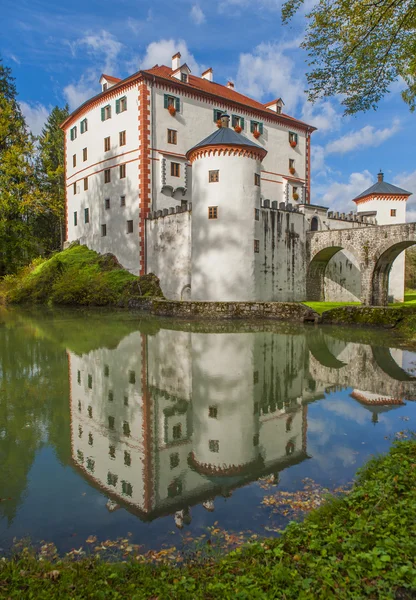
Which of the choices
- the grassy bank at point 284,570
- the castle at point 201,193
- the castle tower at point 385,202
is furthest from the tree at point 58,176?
the grassy bank at point 284,570

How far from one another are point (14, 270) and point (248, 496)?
37523 mm

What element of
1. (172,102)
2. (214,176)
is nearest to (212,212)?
(214,176)

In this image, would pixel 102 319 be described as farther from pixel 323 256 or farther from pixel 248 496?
pixel 248 496

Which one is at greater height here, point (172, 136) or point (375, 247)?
point (172, 136)

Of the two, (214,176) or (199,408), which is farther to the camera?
(214,176)

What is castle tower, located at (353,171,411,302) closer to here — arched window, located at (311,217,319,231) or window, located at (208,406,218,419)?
arched window, located at (311,217,319,231)

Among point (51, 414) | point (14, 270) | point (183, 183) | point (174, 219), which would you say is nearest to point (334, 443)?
point (51, 414)

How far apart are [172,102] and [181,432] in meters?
28.8

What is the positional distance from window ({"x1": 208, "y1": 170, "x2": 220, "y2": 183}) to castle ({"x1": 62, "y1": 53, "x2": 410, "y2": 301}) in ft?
0.18

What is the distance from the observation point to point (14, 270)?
3778 cm

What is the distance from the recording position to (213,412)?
7.74 meters

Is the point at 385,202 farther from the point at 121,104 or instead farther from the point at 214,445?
the point at 214,445

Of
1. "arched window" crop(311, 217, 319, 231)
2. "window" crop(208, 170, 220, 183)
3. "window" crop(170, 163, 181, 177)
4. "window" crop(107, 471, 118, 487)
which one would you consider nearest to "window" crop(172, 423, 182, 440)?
"window" crop(107, 471, 118, 487)

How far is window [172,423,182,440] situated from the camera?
664 centimetres
